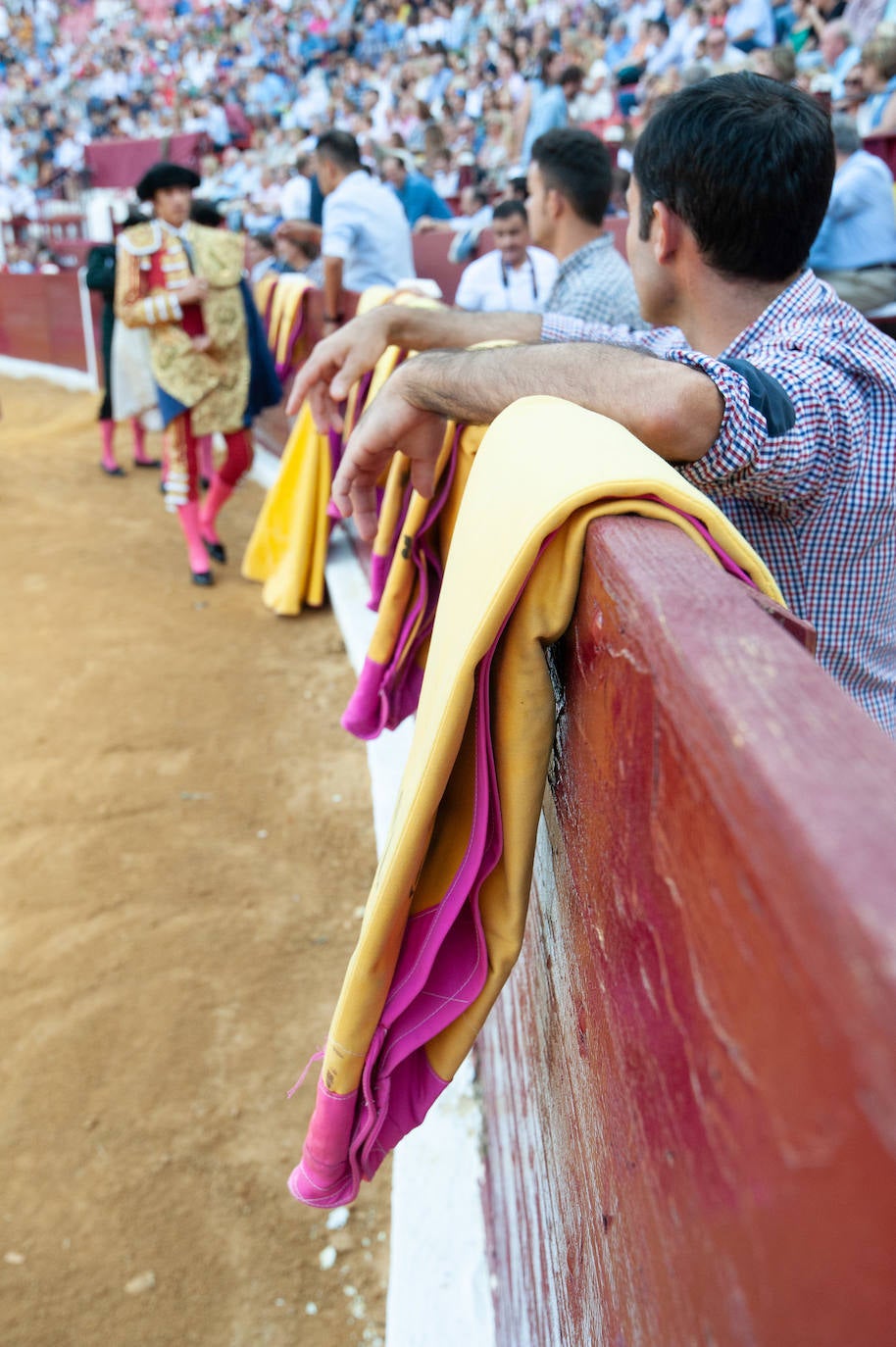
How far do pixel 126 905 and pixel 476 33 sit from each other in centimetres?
1422

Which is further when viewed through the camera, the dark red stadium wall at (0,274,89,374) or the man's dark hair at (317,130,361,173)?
the dark red stadium wall at (0,274,89,374)

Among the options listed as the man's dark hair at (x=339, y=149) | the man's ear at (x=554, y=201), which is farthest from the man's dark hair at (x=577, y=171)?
the man's dark hair at (x=339, y=149)

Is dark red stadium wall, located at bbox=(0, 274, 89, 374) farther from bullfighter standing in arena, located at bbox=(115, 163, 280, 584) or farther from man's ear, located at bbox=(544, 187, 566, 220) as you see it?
man's ear, located at bbox=(544, 187, 566, 220)

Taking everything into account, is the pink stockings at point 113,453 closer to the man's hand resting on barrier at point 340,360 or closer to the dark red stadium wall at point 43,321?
the dark red stadium wall at point 43,321

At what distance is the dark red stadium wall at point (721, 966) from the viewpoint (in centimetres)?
37

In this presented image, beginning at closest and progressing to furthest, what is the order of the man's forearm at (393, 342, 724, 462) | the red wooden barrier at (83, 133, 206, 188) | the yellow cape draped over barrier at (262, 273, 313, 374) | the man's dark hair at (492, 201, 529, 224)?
the man's forearm at (393, 342, 724, 462) → the man's dark hair at (492, 201, 529, 224) → the yellow cape draped over barrier at (262, 273, 313, 374) → the red wooden barrier at (83, 133, 206, 188)

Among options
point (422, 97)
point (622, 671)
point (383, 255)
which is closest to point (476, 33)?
point (422, 97)

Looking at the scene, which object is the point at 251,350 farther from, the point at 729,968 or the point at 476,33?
the point at 476,33

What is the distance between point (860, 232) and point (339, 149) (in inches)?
101

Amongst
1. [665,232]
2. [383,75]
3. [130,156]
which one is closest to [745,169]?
[665,232]

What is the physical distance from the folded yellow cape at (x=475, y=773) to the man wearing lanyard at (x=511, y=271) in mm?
4762

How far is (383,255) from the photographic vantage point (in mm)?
5441

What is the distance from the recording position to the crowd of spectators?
7.79 m

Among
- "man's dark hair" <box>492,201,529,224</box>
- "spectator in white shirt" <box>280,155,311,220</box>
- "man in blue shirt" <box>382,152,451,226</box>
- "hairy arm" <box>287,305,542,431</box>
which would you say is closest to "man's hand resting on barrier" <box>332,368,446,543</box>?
"hairy arm" <box>287,305,542,431</box>
